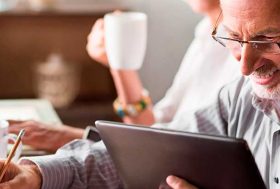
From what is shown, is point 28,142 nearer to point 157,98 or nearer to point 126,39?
point 126,39

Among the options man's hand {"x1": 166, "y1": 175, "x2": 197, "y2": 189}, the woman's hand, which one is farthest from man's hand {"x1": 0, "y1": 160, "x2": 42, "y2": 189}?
the woman's hand

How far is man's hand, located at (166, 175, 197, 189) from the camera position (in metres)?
1.23

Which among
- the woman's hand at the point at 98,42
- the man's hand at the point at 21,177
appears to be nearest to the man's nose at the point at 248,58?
the man's hand at the point at 21,177

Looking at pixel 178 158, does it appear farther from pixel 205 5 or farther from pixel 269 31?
pixel 205 5

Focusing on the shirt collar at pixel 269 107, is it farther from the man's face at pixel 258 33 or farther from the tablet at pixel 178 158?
the tablet at pixel 178 158

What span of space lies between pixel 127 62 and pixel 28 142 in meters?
0.47

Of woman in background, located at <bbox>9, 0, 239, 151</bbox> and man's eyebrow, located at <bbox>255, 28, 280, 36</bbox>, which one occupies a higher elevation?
man's eyebrow, located at <bbox>255, 28, 280, 36</bbox>

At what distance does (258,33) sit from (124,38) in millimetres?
746

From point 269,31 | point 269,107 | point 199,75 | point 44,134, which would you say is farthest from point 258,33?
point 199,75

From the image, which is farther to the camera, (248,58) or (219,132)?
(219,132)

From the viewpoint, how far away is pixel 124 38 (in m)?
1.93

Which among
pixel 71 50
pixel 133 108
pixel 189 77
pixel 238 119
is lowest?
pixel 71 50

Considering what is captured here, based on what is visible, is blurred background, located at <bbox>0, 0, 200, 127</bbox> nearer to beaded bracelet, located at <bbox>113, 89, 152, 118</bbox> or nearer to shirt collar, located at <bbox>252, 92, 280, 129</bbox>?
beaded bracelet, located at <bbox>113, 89, 152, 118</bbox>

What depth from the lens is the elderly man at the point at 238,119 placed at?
4.06ft
